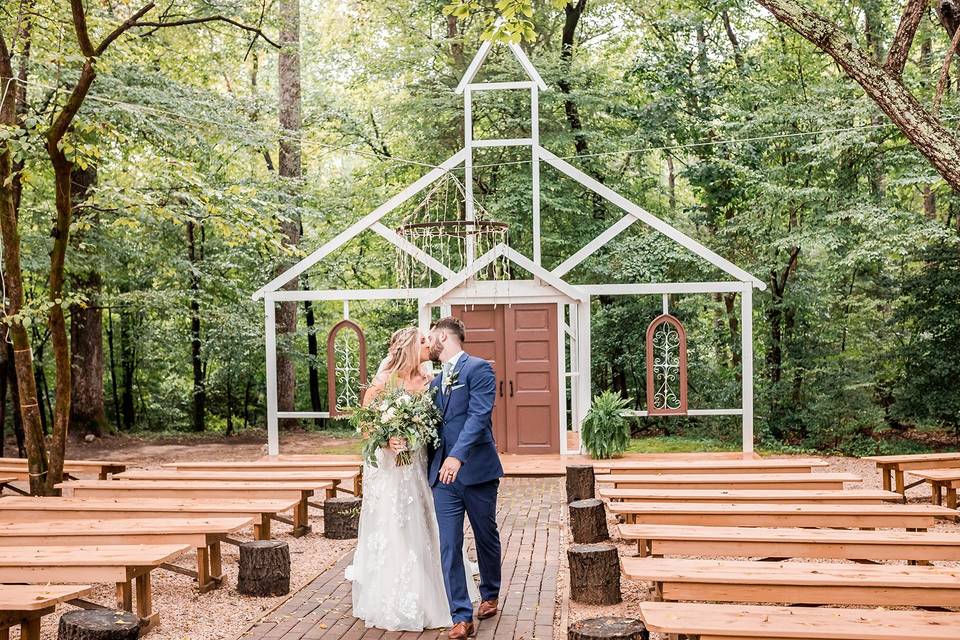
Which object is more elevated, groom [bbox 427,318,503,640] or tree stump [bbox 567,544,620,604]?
groom [bbox 427,318,503,640]

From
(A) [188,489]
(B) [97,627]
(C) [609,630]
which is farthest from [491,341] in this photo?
(B) [97,627]

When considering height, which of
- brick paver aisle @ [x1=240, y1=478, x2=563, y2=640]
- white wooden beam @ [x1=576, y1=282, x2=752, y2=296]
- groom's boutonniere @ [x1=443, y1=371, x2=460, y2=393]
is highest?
white wooden beam @ [x1=576, y1=282, x2=752, y2=296]

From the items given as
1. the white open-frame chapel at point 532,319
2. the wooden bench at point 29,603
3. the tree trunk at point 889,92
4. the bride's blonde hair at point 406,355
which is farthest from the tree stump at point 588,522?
the white open-frame chapel at point 532,319

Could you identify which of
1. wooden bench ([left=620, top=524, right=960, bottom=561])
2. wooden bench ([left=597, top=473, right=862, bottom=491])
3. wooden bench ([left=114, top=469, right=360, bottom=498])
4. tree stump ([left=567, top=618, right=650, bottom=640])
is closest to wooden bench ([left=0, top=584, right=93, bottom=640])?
tree stump ([left=567, top=618, right=650, bottom=640])

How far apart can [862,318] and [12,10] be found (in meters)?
14.3

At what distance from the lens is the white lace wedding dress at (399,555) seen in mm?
5793

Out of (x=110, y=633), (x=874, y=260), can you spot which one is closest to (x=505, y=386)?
(x=874, y=260)

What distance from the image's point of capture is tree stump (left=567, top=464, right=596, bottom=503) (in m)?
10.00

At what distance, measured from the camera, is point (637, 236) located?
62.4 ft

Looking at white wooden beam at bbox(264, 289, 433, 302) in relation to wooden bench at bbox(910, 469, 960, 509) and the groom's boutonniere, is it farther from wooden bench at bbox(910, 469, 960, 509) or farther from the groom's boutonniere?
the groom's boutonniere

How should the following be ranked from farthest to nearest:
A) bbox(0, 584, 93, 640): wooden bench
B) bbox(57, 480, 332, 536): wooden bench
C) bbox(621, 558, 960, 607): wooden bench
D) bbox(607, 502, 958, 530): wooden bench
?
1. bbox(57, 480, 332, 536): wooden bench
2. bbox(607, 502, 958, 530): wooden bench
3. bbox(621, 558, 960, 607): wooden bench
4. bbox(0, 584, 93, 640): wooden bench

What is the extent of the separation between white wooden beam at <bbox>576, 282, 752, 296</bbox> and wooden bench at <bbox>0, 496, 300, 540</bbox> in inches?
303

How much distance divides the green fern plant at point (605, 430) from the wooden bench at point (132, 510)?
6.81 metres

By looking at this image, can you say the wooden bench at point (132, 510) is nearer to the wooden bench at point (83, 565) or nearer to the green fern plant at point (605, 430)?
the wooden bench at point (83, 565)
